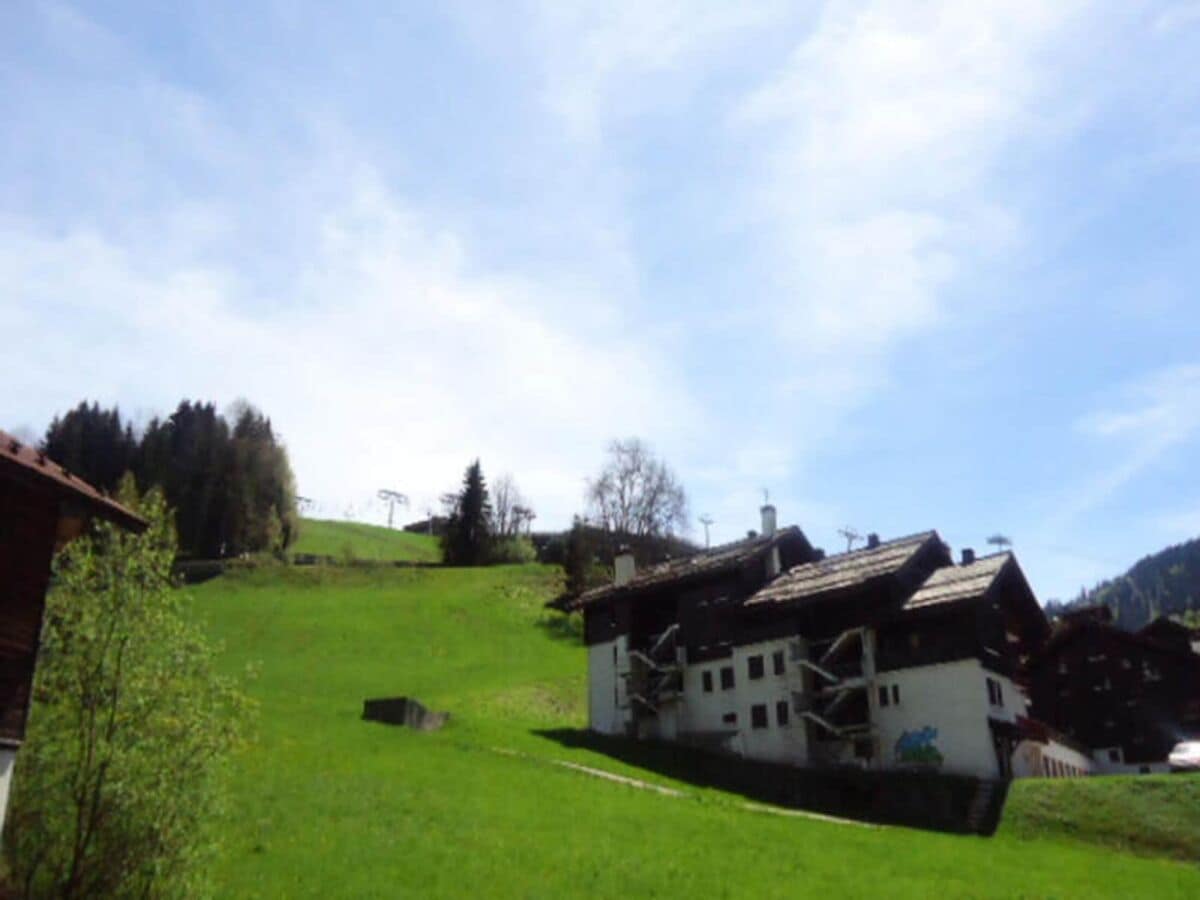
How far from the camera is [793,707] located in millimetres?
54969

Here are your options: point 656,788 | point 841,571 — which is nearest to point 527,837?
point 656,788

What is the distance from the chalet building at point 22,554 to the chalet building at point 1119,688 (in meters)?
63.8

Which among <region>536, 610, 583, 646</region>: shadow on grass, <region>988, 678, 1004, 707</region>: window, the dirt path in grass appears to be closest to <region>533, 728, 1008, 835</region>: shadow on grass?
the dirt path in grass

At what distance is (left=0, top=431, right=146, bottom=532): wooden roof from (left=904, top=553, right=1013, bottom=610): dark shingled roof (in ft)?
125

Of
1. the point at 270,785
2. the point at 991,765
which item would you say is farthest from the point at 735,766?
the point at 270,785

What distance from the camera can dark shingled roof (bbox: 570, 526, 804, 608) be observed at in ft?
201

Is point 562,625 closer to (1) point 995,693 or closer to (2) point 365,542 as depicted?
(1) point 995,693

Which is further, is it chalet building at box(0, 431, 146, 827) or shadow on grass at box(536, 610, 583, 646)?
shadow on grass at box(536, 610, 583, 646)

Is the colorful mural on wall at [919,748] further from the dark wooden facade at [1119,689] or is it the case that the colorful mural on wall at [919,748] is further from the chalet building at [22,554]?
the chalet building at [22,554]

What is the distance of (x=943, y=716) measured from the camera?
5000 centimetres

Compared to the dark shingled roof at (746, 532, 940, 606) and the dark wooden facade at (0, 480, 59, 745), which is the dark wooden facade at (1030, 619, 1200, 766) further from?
the dark wooden facade at (0, 480, 59, 745)

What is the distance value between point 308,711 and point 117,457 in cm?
9309

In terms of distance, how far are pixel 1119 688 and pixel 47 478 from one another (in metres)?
72.5

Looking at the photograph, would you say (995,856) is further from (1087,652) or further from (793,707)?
(1087,652)
